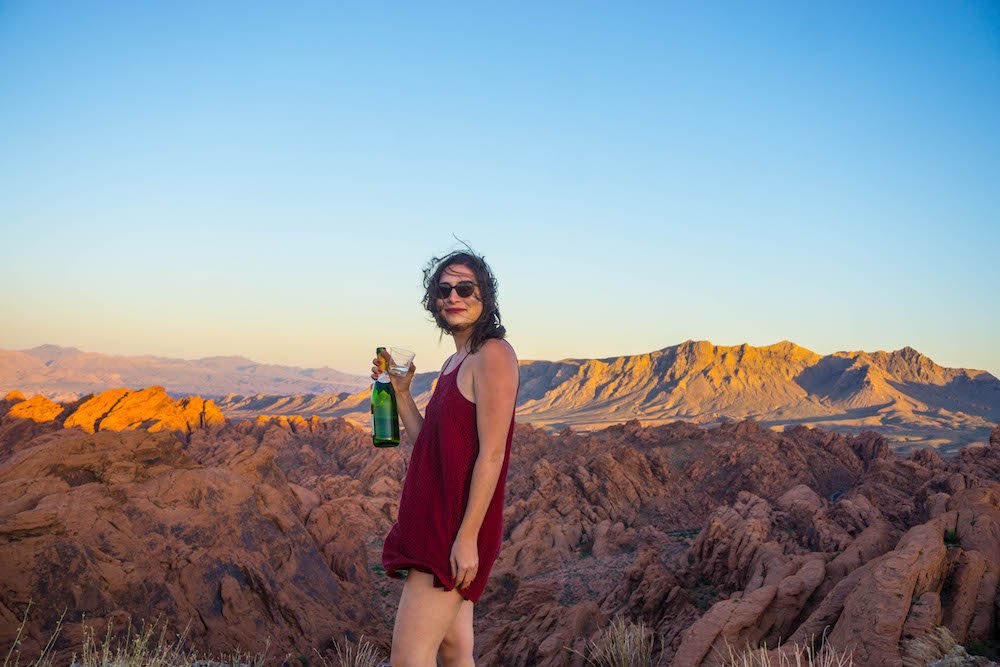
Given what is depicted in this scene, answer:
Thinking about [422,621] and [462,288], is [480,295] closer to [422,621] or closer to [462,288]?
[462,288]

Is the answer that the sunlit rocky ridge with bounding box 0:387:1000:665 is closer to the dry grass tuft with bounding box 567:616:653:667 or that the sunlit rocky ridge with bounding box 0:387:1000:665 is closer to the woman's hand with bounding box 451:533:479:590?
the dry grass tuft with bounding box 567:616:653:667

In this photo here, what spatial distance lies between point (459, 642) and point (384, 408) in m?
1.43

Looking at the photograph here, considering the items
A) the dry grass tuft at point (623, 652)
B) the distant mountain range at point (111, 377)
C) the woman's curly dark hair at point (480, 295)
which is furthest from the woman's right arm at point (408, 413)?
the distant mountain range at point (111, 377)

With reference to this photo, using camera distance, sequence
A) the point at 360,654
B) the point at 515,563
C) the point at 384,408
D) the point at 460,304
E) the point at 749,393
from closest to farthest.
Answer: the point at 460,304 < the point at 384,408 < the point at 360,654 < the point at 515,563 < the point at 749,393

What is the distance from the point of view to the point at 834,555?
9.99m

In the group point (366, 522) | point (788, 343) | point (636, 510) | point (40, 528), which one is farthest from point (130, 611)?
point (788, 343)

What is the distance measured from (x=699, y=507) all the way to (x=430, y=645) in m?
22.1

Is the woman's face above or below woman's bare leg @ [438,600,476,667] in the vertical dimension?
above

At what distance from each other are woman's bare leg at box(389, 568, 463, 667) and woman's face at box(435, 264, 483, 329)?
112 cm

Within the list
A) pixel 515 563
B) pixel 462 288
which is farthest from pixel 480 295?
pixel 515 563

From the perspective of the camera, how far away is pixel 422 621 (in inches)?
126

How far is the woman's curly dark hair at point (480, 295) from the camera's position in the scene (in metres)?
3.54

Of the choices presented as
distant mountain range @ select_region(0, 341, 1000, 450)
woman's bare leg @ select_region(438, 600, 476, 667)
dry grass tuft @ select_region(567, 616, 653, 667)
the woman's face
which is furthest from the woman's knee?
distant mountain range @ select_region(0, 341, 1000, 450)

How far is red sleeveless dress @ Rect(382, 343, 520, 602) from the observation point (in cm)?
324
